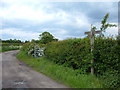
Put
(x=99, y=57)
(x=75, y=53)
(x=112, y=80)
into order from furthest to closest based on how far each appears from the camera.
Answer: (x=75, y=53) < (x=99, y=57) < (x=112, y=80)

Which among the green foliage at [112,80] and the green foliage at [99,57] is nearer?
the green foliage at [112,80]

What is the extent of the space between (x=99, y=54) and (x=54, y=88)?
326cm

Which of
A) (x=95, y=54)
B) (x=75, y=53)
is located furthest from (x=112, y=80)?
(x=75, y=53)

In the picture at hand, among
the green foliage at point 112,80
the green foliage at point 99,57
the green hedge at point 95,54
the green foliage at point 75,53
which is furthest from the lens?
the green foliage at point 75,53

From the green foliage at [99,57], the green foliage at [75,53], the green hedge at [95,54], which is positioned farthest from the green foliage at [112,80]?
the green foliage at [75,53]

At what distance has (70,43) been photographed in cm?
1127

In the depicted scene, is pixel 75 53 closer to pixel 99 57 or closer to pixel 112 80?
pixel 99 57

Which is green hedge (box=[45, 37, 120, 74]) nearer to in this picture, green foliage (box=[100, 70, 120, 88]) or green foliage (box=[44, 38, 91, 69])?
green foliage (box=[44, 38, 91, 69])

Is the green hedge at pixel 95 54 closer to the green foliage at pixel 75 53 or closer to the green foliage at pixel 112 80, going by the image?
the green foliage at pixel 75 53

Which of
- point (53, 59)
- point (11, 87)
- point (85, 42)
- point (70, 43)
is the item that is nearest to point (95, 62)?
point (85, 42)

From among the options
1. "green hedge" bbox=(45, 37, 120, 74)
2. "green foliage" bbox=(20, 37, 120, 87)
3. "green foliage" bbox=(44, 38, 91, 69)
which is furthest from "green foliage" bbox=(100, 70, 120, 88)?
"green foliage" bbox=(44, 38, 91, 69)

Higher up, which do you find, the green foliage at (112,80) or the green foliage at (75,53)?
the green foliage at (75,53)

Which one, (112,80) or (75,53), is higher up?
(75,53)

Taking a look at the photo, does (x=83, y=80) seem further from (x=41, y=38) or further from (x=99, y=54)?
(x=41, y=38)
